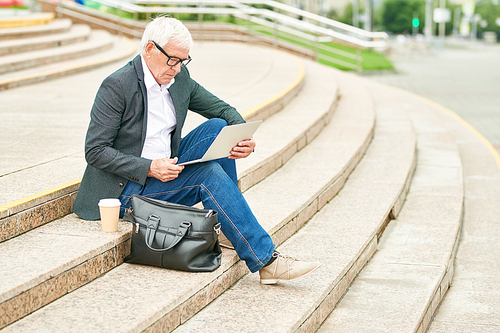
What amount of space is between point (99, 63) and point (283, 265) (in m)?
7.36

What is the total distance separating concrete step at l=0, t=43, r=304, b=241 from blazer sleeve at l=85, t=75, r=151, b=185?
16.3 inches

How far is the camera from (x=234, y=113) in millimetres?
3561

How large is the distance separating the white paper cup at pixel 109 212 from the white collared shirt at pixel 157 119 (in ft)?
1.20

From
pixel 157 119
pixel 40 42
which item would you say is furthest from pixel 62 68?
pixel 157 119

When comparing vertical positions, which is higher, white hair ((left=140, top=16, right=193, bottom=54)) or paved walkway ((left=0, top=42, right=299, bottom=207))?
white hair ((left=140, top=16, right=193, bottom=54))

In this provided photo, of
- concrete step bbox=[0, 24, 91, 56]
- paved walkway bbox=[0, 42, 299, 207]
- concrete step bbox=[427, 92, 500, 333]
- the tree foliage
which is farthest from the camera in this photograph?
the tree foliage

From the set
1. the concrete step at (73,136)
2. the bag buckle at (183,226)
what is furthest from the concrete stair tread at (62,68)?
the bag buckle at (183,226)

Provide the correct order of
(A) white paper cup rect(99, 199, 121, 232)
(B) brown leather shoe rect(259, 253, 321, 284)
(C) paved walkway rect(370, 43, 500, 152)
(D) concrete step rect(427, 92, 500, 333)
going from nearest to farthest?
(A) white paper cup rect(99, 199, 121, 232) < (B) brown leather shoe rect(259, 253, 321, 284) < (D) concrete step rect(427, 92, 500, 333) < (C) paved walkway rect(370, 43, 500, 152)

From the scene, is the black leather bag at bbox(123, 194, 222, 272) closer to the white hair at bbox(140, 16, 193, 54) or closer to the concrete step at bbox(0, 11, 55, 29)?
the white hair at bbox(140, 16, 193, 54)

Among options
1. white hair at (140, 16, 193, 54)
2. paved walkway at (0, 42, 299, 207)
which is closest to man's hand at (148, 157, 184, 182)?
white hair at (140, 16, 193, 54)

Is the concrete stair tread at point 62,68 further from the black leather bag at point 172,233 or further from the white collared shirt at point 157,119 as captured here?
the black leather bag at point 172,233

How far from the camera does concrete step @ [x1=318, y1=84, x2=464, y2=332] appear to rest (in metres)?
3.08

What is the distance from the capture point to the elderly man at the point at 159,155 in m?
2.93

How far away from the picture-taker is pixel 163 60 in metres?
3.01
